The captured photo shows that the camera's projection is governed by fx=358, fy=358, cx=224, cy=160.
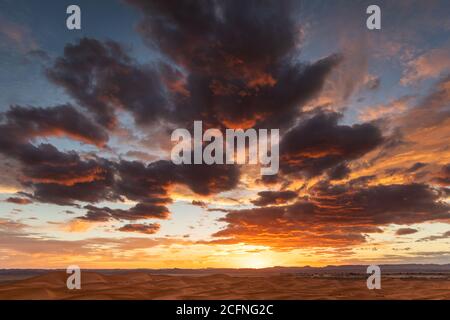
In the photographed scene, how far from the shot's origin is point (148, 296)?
13516 millimetres

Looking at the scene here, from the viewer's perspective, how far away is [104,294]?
13.1 m
